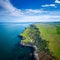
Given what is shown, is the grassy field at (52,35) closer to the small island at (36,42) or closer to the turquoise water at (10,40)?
the small island at (36,42)

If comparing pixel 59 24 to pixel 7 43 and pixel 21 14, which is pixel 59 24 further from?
pixel 7 43

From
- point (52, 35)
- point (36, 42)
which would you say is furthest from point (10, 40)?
point (52, 35)

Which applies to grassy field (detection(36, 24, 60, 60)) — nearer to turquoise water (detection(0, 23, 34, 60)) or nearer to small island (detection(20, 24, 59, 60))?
small island (detection(20, 24, 59, 60))

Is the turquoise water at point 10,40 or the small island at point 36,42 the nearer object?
the small island at point 36,42

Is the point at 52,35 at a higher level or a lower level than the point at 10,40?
higher

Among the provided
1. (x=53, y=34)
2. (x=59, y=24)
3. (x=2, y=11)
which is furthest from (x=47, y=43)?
(x=2, y=11)

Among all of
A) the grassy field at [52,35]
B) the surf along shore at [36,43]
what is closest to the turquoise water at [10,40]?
the surf along shore at [36,43]

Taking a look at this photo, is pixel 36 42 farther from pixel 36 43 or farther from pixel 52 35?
pixel 52 35
